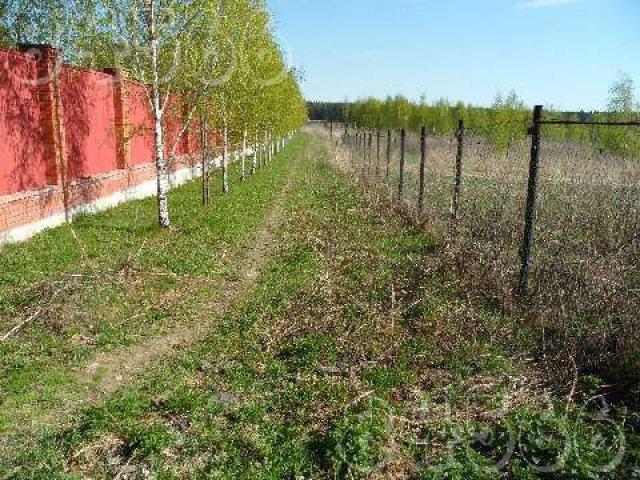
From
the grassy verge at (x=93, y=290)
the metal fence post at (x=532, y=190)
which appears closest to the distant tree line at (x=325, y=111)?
the grassy verge at (x=93, y=290)

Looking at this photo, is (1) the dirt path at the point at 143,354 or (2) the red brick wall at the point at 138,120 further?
(2) the red brick wall at the point at 138,120

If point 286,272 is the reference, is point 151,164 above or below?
above

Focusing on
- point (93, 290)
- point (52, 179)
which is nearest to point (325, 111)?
point (52, 179)

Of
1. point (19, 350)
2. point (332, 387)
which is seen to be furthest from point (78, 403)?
point (332, 387)

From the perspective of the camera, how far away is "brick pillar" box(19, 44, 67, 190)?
1104 centimetres

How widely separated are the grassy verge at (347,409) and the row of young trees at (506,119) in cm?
359

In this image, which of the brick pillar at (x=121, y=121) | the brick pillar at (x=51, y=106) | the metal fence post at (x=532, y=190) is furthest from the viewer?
the brick pillar at (x=121, y=121)

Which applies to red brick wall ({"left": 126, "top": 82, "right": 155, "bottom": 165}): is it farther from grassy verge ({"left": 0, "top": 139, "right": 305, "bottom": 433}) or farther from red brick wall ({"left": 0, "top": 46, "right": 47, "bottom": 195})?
grassy verge ({"left": 0, "top": 139, "right": 305, "bottom": 433})

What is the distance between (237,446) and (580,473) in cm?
246

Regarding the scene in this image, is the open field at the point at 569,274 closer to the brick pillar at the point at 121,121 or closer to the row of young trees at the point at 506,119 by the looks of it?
the row of young trees at the point at 506,119

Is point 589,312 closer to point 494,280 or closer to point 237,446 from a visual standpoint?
point 494,280

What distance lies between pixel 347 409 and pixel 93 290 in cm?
425

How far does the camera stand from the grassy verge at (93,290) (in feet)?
16.8

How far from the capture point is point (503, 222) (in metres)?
9.87
